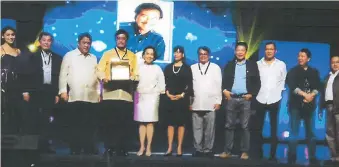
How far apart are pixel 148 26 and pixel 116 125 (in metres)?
0.83

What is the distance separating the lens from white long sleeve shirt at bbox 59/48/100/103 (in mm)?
3771

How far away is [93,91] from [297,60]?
164 centimetres

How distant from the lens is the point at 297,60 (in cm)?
371

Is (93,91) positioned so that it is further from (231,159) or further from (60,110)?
(231,159)

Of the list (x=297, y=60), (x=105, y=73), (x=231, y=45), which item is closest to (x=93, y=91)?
(x=105, y=73)

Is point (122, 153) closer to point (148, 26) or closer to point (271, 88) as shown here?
point (148, 26)

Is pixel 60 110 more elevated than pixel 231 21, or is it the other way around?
pixel 231 21

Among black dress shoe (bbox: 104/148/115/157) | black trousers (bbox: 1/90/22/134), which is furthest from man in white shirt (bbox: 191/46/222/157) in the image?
black trousers (bbox: 1/90/22/134)

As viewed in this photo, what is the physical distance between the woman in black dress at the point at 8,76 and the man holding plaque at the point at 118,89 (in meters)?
0.72

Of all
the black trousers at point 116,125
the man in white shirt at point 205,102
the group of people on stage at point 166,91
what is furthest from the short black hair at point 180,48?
the black trousers at point 116,125

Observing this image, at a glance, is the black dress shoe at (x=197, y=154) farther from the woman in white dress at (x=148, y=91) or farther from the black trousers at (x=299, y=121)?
the black trousers at (x=299, y=121)

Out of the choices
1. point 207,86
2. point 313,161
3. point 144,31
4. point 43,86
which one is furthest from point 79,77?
point 313,161

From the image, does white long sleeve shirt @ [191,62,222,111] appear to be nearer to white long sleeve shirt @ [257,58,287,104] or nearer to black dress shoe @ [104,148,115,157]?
white long sleeve shirt @ [257,58,287,104]

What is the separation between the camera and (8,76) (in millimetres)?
3814
